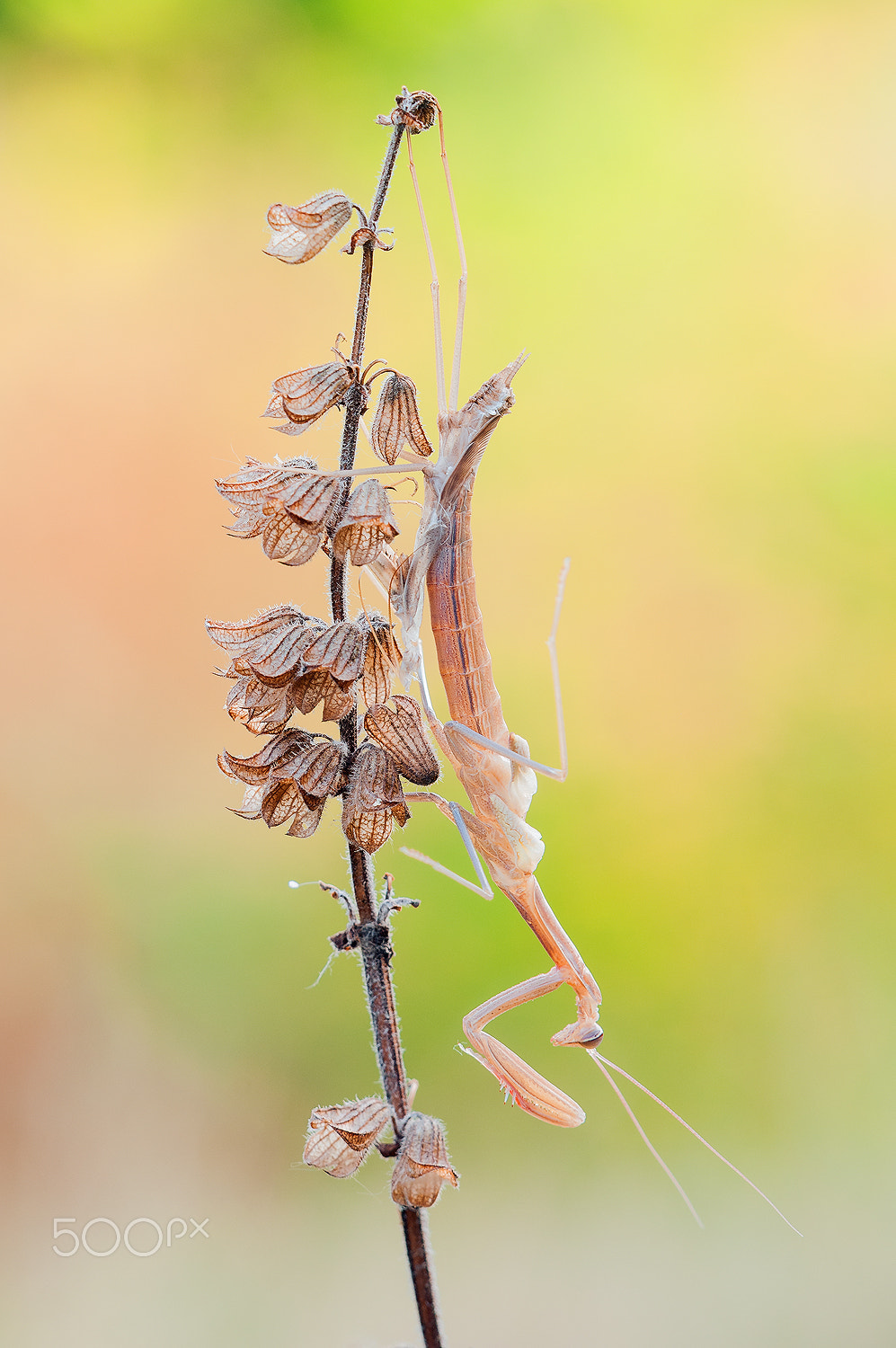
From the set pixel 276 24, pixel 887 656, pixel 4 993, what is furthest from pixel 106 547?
pixel 887 656

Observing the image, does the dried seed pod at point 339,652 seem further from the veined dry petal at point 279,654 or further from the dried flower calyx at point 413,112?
the dried flower calyx at point 413,112

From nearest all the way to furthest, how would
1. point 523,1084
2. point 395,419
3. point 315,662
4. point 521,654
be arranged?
point 315,662, point 395,419, point 523,1084, point 521,654

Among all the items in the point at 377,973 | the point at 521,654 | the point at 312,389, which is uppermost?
the point at 521,654

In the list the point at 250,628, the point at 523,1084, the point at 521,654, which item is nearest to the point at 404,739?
the point at 250,628

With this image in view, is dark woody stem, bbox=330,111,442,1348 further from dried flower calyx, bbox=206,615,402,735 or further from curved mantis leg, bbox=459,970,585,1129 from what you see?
curved mantis leg, bbox=459,970,585,1129

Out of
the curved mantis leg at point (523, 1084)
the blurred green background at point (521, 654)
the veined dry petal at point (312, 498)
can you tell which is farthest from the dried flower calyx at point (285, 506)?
the blurred green background at point (521, 654)

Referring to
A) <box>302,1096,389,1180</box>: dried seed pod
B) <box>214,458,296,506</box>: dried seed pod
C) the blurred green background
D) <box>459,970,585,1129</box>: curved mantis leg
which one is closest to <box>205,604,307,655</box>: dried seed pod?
<box>214,458,296,506</box>: dried seed pod

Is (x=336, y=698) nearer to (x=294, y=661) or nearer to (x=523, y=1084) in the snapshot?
(x=294, y=661)
